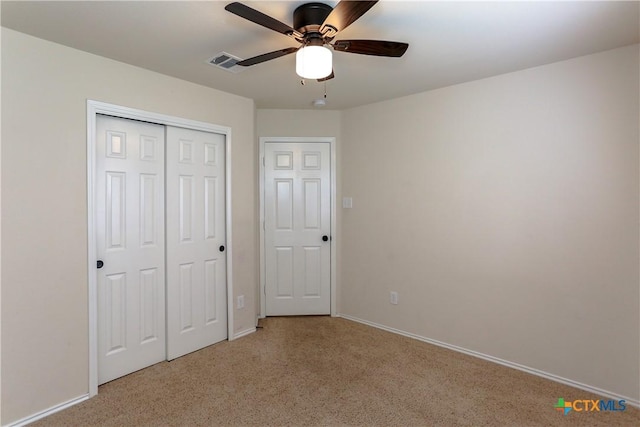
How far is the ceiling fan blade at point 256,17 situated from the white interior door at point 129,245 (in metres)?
1.65

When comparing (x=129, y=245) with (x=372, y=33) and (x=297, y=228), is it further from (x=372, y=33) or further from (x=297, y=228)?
(x=372, y=33)

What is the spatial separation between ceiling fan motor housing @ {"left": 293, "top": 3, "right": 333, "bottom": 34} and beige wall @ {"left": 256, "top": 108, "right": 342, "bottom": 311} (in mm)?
2154

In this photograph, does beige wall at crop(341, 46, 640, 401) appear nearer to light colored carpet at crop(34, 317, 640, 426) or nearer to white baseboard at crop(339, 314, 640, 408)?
white baseboard at crop(339, 314, 640, 408)

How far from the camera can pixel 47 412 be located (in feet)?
7.28

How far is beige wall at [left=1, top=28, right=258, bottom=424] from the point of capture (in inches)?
82.0

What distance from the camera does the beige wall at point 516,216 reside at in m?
2.38

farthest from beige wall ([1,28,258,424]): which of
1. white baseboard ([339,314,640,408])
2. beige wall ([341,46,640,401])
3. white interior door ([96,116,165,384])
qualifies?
white baseboard ([339,314,640,408])

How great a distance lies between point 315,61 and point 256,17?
36cm

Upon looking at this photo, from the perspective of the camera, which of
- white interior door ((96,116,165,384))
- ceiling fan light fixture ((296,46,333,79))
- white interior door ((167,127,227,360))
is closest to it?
ceiling fan light fixture ((296,46,333,79))

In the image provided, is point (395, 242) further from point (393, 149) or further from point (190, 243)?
point (190, 243)

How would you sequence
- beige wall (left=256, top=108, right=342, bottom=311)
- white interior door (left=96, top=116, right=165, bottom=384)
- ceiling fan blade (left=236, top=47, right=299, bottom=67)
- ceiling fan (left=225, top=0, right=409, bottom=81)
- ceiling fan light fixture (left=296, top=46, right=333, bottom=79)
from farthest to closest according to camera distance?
beige wall (left=256, top=108, right=342, bottom=311), white interior door (left=96, top=116, right=165, bottom=384), ceiling fan blade (left=236, top=47, right=299, bottom=67), ceiling fan light fixture (left=296, top=46, right=333, bottom=79), ceiling fan (left=225, top=0, right=409, bottom=81)

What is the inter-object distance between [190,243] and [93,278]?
2.75 ft

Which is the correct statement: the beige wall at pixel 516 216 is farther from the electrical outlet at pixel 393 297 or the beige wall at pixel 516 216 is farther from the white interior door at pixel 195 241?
the white interior door at pixel 195 241

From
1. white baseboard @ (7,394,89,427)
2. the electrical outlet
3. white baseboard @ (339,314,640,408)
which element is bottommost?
white baseboard @ (7,394,89,427)
